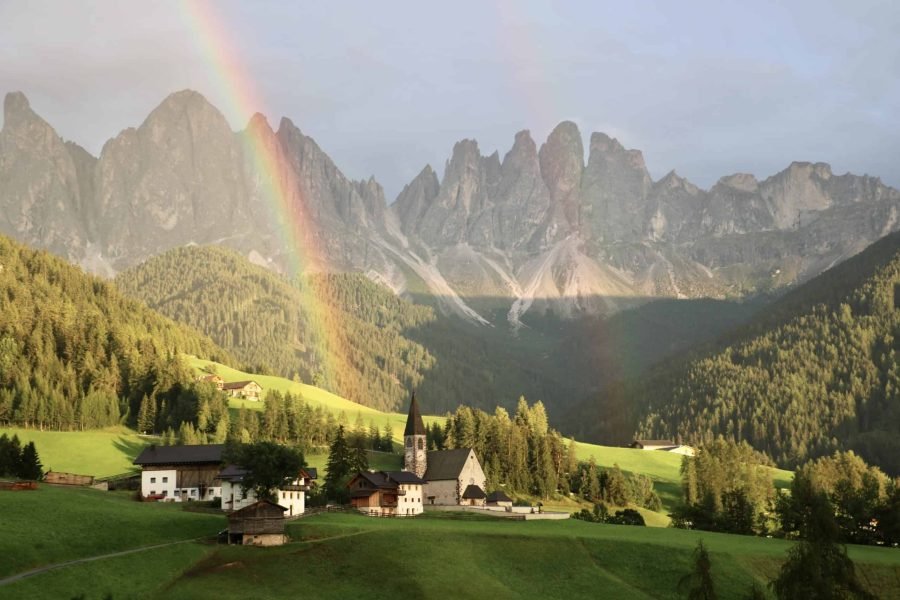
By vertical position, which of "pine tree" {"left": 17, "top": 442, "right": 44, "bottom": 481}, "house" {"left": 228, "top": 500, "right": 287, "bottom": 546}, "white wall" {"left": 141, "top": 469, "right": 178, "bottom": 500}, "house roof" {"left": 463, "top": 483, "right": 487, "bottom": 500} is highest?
"pine tree" {"left": 17, "top": 442, "right": 44, "bottom": 481}

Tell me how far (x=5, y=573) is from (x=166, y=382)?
112892 millimetres

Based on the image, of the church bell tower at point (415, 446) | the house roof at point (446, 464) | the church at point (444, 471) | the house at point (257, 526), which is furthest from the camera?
the church bell tower at point (415, 446)

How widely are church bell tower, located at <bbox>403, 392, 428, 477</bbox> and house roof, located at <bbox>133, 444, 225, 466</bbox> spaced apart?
25.9 m

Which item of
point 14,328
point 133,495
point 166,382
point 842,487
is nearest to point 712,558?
point 842,487

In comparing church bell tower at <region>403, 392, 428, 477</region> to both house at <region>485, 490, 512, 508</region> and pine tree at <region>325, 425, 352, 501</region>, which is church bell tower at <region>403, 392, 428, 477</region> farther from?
house at <region>485, 490, 512, 508</region>

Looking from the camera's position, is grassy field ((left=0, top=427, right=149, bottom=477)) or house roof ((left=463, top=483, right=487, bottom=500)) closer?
house roof ((left=463, top=483, right=487, bottom=500))

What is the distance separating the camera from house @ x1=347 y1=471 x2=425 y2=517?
121 m

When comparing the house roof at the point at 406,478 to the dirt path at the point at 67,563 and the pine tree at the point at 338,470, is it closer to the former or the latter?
the pine tree at the point at 338,470

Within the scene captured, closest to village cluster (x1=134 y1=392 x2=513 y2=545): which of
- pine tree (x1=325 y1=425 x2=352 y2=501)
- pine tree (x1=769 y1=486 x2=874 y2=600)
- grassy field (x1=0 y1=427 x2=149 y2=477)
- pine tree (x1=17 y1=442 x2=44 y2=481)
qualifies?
pine tree (x1=325 y1=425 x2=352 y2=501)

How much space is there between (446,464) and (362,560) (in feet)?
183

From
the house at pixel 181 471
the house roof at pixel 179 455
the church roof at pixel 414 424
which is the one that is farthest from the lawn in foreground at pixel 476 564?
the church roof at pixel 414 424

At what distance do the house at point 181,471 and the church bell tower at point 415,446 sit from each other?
1028 inches

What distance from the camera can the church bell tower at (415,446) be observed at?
139 meters

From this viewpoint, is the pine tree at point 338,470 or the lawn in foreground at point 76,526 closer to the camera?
the lawn in foreground at point 76,526
